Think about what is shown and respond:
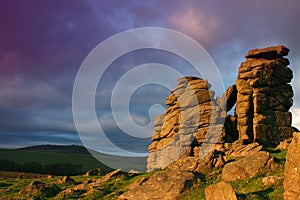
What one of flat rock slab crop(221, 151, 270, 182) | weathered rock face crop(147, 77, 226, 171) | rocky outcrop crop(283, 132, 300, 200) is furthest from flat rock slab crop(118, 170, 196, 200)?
weathered rock face crop(147, 77, 226, 171)

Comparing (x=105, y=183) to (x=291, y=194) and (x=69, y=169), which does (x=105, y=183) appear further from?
(x=69, y=169)

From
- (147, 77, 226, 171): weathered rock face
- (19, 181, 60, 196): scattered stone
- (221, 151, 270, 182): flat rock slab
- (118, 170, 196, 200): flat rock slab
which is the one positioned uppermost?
(147, 77, 226, 171): weathered rock face

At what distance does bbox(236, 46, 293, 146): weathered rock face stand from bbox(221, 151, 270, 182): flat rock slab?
127 feet

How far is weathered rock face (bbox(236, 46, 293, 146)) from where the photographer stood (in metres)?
Answer: 69.2

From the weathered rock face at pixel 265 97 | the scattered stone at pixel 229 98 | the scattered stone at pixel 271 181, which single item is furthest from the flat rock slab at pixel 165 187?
the scattered stone at pixel 229 98

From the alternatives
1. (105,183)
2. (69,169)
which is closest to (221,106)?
(105,183)

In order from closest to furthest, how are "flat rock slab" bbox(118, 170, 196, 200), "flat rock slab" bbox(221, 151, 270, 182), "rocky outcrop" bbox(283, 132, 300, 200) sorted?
"rocky outcrop" bbox(283, 132, 300, 200)
"flat rock slab" bbox(118, 170, 196, 200)
"flat rock slab" bbox(221, 151, 270, 182)

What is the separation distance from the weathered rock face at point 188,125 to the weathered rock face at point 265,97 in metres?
5.95

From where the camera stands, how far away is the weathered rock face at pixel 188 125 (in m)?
73.2

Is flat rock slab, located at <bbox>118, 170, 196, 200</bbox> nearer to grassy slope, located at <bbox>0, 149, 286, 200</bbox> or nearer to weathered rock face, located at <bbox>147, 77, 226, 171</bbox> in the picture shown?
grassy slope, located at <bbox>0, 149, 286, 200</bbox>

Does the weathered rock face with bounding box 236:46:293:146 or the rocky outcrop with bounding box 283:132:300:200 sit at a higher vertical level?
the weathered rock face with bounding box 236:46:293:146

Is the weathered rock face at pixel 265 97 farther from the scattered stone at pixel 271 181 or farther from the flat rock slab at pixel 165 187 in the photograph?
the scattered stone at pixel 271 181

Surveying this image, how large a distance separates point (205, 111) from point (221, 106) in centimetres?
496

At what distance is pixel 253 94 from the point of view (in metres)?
71.6
